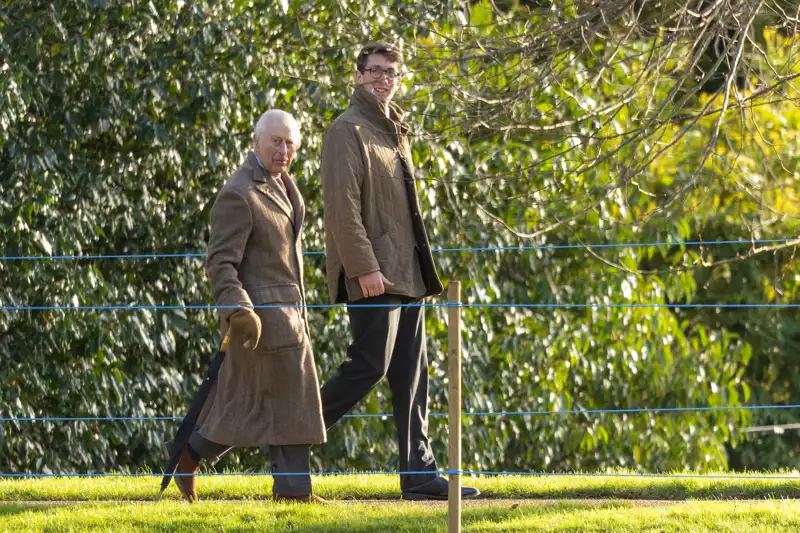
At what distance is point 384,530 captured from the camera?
221 inches

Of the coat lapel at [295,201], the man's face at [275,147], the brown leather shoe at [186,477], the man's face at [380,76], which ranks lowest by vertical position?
the brown leather shoe at [186,477]

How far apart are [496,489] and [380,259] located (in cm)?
132

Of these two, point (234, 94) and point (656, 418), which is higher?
point (234, 94)

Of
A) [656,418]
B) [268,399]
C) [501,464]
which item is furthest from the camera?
[656,418]

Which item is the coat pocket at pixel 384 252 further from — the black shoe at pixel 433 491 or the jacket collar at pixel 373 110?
the black shoe at pixel 433 491

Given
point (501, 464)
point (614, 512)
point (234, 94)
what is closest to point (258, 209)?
point (614, 512)

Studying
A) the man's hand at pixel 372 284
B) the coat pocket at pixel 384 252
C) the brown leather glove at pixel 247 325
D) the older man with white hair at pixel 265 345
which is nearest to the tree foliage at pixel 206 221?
the coat pocket at pixel 384 252

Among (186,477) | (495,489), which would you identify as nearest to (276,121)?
(186,477)

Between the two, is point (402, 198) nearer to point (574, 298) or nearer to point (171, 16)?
point (171, 16)

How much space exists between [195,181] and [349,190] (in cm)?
308

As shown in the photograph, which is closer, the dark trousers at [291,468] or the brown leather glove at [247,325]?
the brown leather glove at [247,325]

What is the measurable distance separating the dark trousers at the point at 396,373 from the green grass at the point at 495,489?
0.42m

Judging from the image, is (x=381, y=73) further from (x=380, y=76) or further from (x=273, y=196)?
(x=273, y=196)

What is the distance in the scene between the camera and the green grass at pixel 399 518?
5.64m
